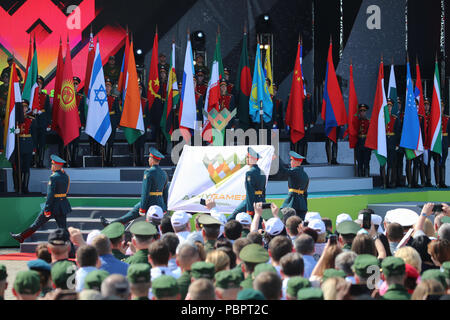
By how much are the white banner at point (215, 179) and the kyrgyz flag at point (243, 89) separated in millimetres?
4090

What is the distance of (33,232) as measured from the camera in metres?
11.1

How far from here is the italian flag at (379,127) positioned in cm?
1495

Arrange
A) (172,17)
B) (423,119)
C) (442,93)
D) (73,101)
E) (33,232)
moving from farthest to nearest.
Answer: (172,17) → (442,93) → (423,119) → (73,101) → (33,232)

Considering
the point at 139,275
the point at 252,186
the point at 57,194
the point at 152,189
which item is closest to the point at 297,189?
the point at 252,186

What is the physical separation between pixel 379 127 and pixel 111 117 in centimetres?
538

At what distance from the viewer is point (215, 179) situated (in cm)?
1080

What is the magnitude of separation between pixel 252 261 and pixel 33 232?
6.60 m

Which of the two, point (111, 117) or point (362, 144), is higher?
point (111, 117)

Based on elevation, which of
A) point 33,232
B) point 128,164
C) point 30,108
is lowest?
point 33,232

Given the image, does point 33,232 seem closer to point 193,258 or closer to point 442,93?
point 193,258

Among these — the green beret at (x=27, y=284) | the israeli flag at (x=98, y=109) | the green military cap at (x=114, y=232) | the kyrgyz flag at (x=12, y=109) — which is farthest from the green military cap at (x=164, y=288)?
the israeli flag at (x=98, y=109)

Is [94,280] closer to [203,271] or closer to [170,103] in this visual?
[203,271]

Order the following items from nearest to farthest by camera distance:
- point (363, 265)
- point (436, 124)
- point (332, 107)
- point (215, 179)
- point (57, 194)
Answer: point (363, 265) → point (57, 194) → point (215, 179) → point (436, 124) → point (332, 107)

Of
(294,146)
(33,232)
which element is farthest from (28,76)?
(294,146)
